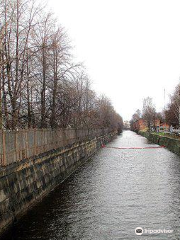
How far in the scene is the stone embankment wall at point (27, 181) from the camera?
11.4m

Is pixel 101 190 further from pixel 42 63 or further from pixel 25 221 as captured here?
pixel 42 63

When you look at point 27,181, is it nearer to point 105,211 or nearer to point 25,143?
point 25,143

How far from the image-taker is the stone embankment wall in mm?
11414

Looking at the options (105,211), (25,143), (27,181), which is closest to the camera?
(27,181)

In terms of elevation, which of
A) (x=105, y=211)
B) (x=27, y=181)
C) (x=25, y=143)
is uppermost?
(x=25, y=143)

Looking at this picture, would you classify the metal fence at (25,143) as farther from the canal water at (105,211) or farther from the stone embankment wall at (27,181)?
the canal water at (105,211)

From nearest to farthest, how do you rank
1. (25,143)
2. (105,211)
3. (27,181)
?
(27,181)
(105,211)
(25,143)

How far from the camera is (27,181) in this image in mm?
14281

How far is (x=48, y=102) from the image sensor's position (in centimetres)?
2833

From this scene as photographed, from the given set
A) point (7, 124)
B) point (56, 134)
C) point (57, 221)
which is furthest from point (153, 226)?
point (56, 134)

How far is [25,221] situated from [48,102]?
16.7 m

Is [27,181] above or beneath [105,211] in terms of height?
above

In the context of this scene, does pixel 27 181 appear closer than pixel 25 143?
Yes

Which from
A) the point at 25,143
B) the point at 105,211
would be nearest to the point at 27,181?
the point at 25,143
